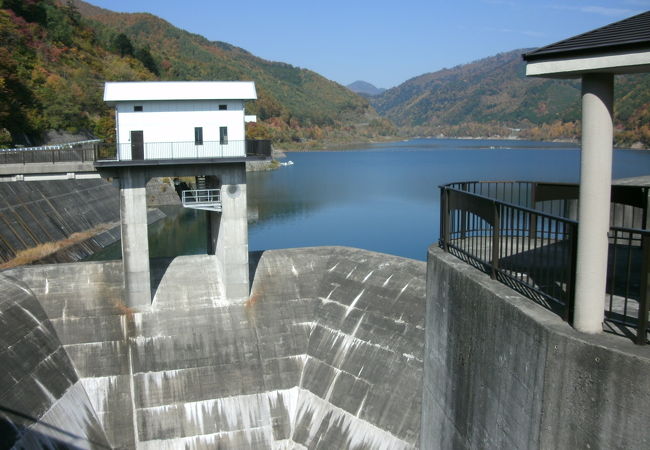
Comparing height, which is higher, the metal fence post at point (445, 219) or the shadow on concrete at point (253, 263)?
the metal fence post at point (445, 219)

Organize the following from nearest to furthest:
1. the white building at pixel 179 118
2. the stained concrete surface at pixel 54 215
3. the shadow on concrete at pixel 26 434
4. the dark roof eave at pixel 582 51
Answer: the dark roof eave at pixel 582 51
the shadow on concrete at pixel 26 434
the white building at pixel 179 118
the stained concrete surface at pixel 54 215

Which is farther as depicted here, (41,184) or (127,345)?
(41,184)

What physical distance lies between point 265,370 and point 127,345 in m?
3.84

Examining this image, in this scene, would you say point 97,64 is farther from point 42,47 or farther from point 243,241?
point 243,241

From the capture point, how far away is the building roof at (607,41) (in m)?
5.68

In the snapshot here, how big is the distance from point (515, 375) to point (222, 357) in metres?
11.9

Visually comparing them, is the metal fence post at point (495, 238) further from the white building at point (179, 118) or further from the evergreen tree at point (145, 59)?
the evergreen tree at point (145, 59)

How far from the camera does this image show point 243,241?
19.3 metres

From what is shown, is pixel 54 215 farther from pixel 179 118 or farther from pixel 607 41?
pixel 607 41

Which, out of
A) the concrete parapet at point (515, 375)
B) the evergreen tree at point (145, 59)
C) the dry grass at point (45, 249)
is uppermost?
the evergreen tree at point (145, 59)

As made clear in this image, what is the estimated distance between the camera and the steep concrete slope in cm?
1406

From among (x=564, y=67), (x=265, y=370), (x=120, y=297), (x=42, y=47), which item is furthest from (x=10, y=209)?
(x=42, y=47)

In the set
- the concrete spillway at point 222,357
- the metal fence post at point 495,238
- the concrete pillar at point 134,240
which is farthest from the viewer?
the concrete pillar at point 134,240

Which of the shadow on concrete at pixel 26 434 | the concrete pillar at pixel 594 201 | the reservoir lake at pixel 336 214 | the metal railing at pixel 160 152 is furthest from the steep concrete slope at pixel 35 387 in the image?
the reservoir lake at pixel 336 214
